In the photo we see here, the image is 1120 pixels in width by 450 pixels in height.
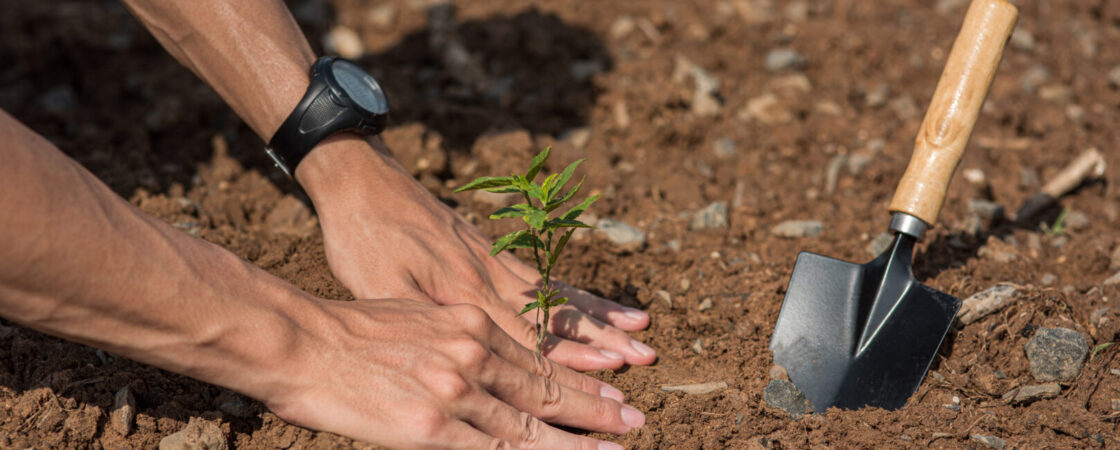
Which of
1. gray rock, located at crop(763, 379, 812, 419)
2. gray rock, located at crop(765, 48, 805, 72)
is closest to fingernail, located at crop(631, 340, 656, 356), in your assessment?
gray rock, located at crop(763, 379, 812, 419)

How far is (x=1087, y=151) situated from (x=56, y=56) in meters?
4.48

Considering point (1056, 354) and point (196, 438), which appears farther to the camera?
point (1056, 354)

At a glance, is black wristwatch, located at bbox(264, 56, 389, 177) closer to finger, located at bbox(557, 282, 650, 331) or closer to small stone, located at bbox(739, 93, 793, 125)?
finger, located at bbox(557, 282, 650, 331)

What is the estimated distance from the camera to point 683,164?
11.1 ft

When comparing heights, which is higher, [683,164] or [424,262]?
[424,262]

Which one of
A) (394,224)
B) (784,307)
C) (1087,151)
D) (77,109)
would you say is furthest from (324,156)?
(1087,151)

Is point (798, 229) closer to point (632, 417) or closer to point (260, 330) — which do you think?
point (632, 417)

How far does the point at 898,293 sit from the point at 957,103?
1.88ft

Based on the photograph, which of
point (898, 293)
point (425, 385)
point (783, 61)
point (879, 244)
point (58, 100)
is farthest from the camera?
point (783, 61)

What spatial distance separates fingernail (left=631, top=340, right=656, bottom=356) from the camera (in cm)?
229

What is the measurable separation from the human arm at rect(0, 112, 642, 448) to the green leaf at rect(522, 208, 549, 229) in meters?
0.27

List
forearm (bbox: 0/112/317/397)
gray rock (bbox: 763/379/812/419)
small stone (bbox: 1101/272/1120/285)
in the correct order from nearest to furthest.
→ forearm (bbox: 0/112/317/397)
gray rock (bbox: 763/379/812/419)
small stone (bbox: 1101/272/1120/285)

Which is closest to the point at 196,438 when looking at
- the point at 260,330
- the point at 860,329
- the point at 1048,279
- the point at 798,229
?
the point at 260,330

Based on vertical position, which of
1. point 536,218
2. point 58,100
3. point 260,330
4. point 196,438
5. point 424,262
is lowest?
point 58,100
